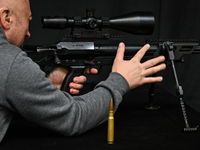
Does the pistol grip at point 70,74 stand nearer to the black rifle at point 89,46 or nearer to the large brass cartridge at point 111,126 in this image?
the black rifle at point 89,46

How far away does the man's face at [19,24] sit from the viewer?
1.04m

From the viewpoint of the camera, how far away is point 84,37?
142 centimetres

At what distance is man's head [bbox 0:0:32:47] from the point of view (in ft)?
3.25

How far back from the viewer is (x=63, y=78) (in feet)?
5.07

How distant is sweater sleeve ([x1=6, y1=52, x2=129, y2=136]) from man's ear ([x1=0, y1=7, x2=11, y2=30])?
137 millimetres

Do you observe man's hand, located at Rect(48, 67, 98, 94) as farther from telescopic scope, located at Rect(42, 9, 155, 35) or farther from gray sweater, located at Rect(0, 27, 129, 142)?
gray sweater, located at Rect(0, 27, 129, 142)

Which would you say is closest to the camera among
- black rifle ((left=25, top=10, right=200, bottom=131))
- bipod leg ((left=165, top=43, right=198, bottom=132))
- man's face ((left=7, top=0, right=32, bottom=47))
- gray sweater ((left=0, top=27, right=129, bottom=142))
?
gray sweater ((left=0, top=27, right=129, bottom=142))

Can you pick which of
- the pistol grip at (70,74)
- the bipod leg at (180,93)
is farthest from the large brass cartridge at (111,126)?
the pistol grip at (70,74)

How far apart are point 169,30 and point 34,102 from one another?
Result: 1.70 metres

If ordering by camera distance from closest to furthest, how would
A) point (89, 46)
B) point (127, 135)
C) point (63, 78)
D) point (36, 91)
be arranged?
point (36, 91), point (127, 135), point (89, 46), point (63, 78)

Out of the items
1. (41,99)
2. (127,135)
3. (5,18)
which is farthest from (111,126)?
(5,18)

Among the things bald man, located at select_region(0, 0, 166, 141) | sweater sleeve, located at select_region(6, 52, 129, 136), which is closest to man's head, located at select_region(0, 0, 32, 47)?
bald man, located at select_region(0, 0, 166, 141)

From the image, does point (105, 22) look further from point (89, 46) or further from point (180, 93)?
point (180, 93)

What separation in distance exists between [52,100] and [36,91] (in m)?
0.07
